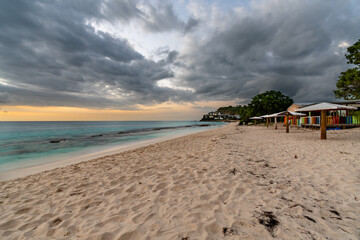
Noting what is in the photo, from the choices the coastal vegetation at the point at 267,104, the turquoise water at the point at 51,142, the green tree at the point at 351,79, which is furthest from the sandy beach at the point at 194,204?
the coastal vegetation at the point at 267,104

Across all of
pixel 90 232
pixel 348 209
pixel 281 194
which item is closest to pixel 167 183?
pixel 90 232

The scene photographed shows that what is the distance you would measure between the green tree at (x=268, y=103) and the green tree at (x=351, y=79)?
27561mm

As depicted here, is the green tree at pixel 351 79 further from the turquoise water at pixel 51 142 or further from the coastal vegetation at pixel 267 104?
the coastal vegetation at pixel 267 104

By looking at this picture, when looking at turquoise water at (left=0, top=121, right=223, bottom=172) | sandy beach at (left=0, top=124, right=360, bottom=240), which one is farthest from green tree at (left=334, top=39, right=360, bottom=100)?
turquoise water at (left=0, top=121, right=223, bottom=172)

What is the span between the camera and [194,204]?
2674 mm

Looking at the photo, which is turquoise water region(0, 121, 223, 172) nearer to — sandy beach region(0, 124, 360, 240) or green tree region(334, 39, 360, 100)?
sandy beach region(0, 124, 360, 240)

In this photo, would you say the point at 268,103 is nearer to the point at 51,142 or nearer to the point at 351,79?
the point at 351,79

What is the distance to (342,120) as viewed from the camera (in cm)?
1580

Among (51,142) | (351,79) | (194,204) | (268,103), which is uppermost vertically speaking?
(268,103)

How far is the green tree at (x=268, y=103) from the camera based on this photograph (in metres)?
39.2

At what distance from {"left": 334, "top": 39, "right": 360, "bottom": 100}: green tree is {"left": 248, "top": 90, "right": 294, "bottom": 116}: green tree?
90.4 ft

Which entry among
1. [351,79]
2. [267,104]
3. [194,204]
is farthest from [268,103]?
[194,204]

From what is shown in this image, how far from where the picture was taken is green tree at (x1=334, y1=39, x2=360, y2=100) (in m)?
11.5

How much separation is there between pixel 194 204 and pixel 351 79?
54.8 feet
